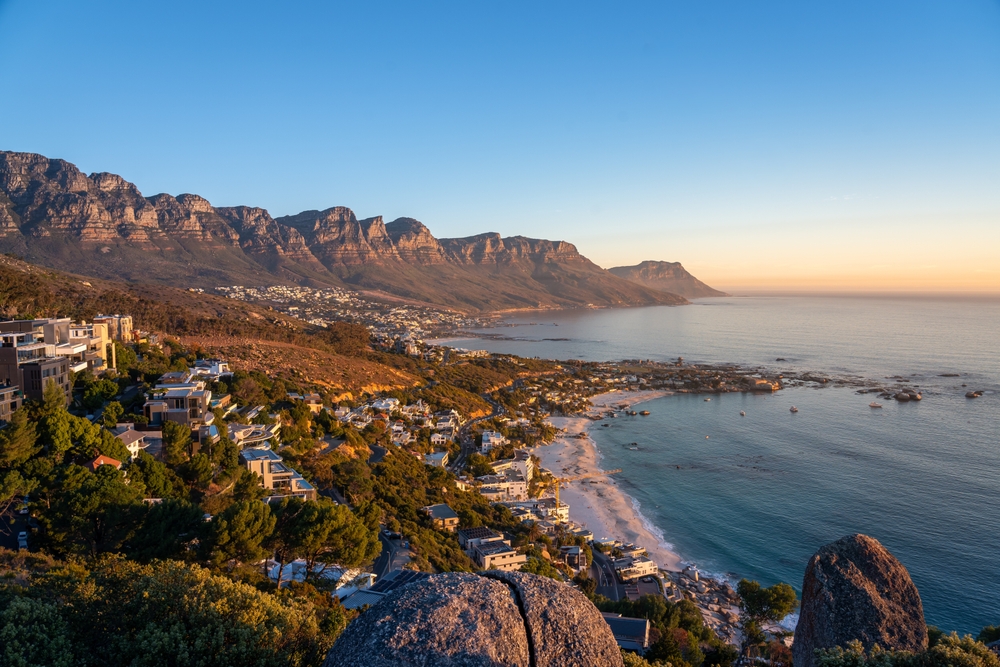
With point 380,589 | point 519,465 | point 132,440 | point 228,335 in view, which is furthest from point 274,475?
point 228,335

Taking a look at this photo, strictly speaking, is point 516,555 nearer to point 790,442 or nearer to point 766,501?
point 766,501

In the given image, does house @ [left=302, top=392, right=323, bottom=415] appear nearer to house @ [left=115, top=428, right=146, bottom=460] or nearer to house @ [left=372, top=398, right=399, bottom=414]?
house @ [left=372, top=398, right=399, bottom=414]

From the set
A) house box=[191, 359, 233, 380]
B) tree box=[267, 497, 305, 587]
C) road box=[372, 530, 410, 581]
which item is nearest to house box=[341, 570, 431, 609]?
road box=[372, 530, 410, 581]

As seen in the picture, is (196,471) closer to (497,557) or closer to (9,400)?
(9,400)

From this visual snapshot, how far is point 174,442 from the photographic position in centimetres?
1568

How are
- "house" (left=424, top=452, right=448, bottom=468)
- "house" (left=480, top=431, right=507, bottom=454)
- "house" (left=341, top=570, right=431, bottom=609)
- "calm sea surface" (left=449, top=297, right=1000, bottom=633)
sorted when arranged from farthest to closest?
1. "house" (left=480, top=431, right=507, bottom=454)
2. "house" (left=424, top=452, right=448, bottom=468)
3. "calm sea surface" (left=449, top=297, right=1000, bottom=633)
4. "house" (left=341, top=570, right=431, bottom=609)

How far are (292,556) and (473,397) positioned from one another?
31.8 metres

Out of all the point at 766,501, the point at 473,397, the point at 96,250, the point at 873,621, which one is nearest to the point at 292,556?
the point at 873,621

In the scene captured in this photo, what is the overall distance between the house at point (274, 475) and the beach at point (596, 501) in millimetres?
11460

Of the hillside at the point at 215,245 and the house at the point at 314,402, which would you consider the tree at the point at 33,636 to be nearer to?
the house at the point at 314,402

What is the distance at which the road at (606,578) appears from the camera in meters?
17.7

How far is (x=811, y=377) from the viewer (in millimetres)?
57406

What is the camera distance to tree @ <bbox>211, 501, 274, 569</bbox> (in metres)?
11.0

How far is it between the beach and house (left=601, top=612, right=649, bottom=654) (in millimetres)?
6692
